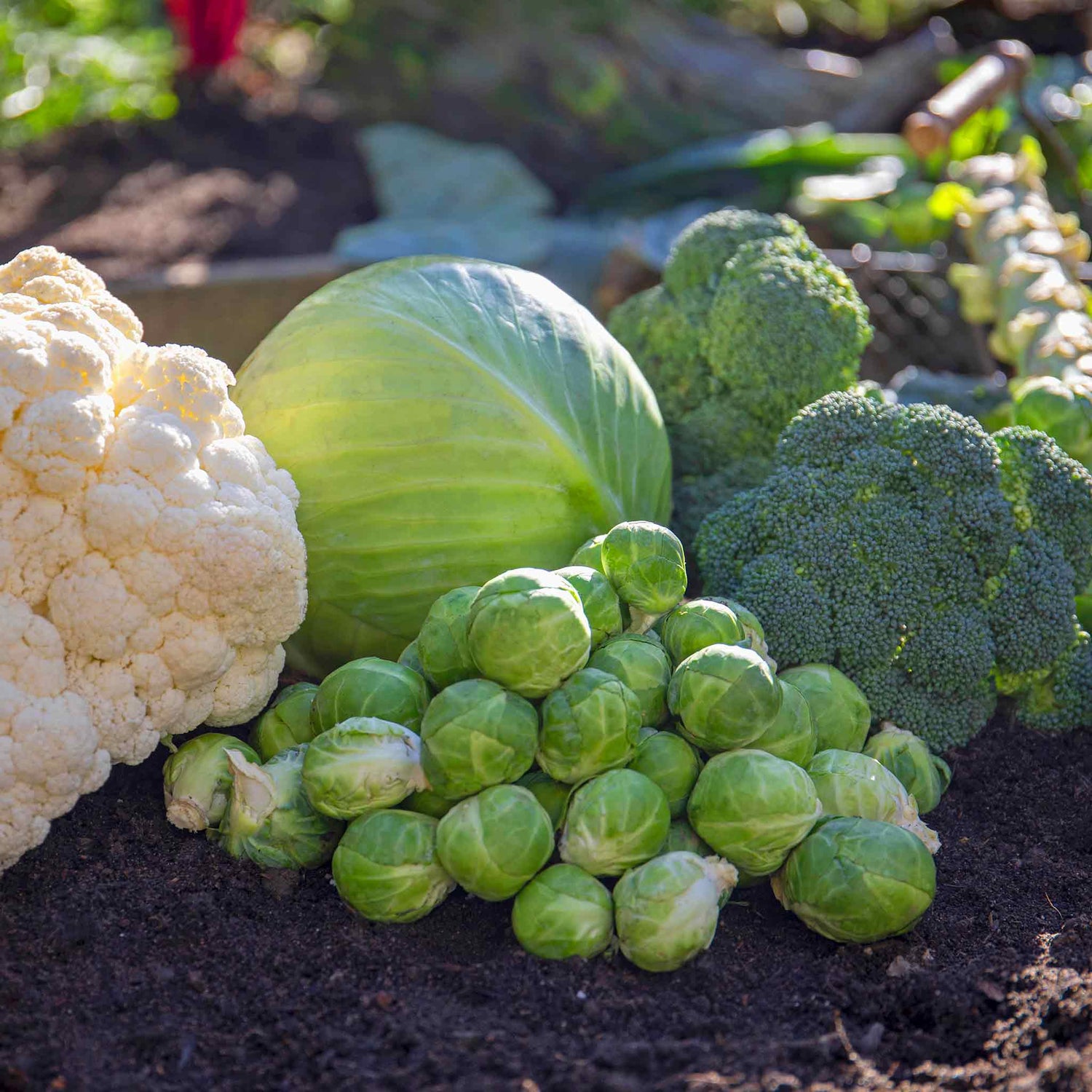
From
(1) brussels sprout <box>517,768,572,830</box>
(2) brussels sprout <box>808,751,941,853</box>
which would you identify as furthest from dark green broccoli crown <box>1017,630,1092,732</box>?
(1) brussels sprout <box>517,768,572,830</box>

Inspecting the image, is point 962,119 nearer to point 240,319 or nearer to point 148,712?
point 240,319

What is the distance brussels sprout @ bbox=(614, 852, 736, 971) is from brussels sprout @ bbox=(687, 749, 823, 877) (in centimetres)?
9

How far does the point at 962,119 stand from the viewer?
3.87 metres

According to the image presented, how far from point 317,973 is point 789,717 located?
91cm

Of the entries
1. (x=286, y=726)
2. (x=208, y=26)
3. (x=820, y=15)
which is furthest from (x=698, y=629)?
(x=820, y=15)

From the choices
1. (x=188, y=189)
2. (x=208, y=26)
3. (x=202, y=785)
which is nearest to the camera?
(x=202, y=785)

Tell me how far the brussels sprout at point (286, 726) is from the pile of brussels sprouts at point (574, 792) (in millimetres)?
117

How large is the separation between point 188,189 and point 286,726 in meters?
4.33

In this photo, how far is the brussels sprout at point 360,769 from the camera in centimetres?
178

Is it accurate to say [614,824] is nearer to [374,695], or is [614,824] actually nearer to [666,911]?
[666,911]

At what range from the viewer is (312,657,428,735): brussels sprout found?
6.26 feet

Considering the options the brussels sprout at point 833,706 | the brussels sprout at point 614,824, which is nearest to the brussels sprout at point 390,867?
the brussels sprout at point 614,824

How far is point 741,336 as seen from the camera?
112 inches

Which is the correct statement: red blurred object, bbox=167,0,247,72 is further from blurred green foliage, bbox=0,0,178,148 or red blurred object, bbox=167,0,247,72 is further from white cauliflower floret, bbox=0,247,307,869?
white cauliflower floret, bbox=0,247,307,869
